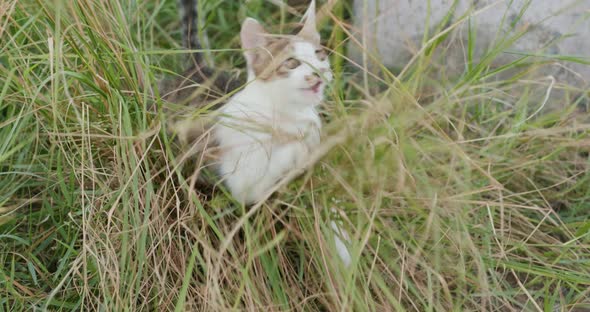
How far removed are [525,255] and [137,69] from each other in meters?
1.03

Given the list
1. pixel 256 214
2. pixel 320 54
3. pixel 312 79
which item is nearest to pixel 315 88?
pixel 312 79

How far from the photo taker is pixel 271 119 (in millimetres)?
1566

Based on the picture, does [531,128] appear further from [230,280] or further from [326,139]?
[230,280]

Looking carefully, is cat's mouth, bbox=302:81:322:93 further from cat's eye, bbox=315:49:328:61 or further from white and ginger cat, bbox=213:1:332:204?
cat's eye, bbox=315:49:328:61

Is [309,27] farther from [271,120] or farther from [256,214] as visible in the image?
[256,214]

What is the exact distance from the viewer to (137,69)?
1696mm

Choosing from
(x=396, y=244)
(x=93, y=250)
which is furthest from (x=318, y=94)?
(x=93, y=250)

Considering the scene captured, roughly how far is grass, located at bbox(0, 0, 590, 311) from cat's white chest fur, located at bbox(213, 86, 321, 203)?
0.15ft

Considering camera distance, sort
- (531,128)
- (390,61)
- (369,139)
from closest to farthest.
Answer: (369,139) → (531,128) → (390,61)

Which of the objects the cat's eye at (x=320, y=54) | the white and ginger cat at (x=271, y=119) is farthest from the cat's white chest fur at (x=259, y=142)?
the cat's eye at (x=320, y=54)

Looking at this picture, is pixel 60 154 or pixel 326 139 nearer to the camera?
pixel 326 139

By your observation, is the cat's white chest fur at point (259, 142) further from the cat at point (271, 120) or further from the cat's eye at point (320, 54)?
the cat's eye at point (320, 54)

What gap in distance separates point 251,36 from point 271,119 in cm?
21

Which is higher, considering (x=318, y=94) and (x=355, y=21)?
(x=318, y=94)
